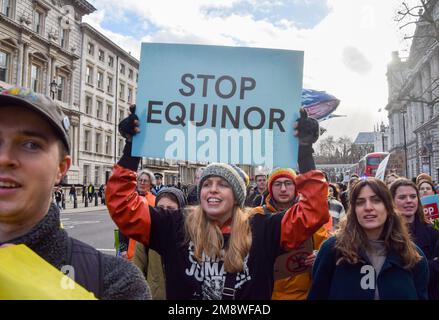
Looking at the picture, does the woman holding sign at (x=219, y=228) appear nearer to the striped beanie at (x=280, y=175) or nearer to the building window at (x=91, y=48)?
the striped beanie at (x=280, y=175)

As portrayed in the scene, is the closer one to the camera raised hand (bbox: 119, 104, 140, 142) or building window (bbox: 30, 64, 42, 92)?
raised hand (bbox: 119, 104, 140, 142)

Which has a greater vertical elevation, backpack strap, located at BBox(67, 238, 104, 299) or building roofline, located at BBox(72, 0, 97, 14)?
building roofline, located at BBox(72, 0, 97, 14)

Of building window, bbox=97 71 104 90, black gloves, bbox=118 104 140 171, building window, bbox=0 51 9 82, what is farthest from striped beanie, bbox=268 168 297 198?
building window, bbox=97 71 104 90

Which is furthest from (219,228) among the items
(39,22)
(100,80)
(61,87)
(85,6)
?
(100,80)

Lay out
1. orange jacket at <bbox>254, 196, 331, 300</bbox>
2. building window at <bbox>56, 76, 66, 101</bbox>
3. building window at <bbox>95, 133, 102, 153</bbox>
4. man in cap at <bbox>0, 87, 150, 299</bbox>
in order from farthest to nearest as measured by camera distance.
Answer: building window at <bbox>95, 133, 102, 153</bbox>
building window at <bbox>56, 76, 66, 101</bbox>
orange jacket at <bbox>254, 196, 331, 300</bbox>
man in cap at <bbox>0, 87, 150, 299</bbox>

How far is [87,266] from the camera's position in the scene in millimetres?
1232

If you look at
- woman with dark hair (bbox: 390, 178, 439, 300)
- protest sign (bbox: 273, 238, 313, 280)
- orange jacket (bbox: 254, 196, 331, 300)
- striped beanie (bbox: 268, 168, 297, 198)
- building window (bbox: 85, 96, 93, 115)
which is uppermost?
building window (bbox: 85, 96, 93, 115)

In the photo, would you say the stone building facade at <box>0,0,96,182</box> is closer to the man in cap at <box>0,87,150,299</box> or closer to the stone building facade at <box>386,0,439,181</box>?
the man in cap at <box>0,87,150,299</box>

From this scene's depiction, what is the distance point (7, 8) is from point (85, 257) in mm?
33623

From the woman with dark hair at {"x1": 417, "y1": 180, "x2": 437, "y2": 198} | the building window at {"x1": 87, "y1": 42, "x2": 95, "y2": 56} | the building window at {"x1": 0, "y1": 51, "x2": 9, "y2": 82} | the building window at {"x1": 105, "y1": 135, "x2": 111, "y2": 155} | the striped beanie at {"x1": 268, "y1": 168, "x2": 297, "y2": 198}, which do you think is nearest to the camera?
the striped beanie at {"x1": 268, "y1": 168, "x2": 297, "y2": 198}

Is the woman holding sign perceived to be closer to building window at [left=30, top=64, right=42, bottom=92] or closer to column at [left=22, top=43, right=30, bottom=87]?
column at [left=22, top=43, right=30, bottom=87]

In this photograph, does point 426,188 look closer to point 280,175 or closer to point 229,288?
point 280,175

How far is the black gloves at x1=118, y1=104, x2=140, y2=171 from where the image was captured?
2.62 m
